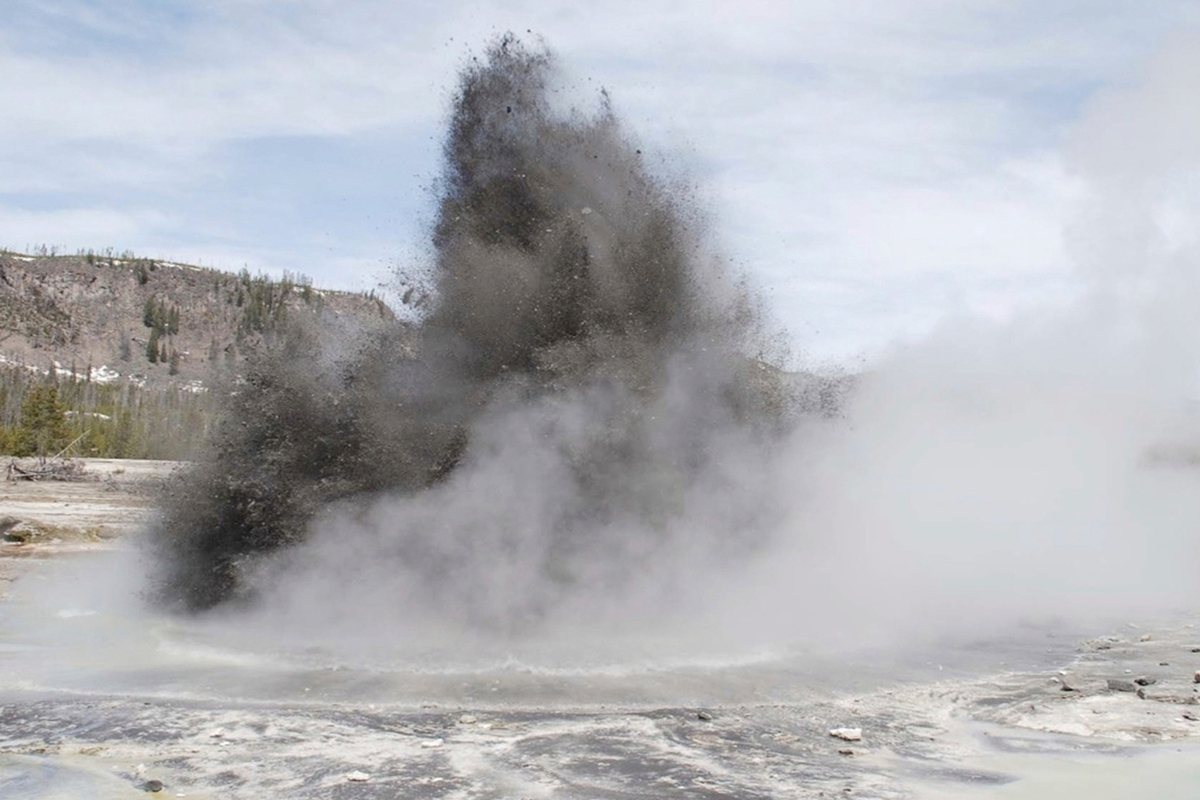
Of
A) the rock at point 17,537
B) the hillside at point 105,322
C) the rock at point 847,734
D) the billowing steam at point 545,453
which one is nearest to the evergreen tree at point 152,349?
the hillside at point 105,322

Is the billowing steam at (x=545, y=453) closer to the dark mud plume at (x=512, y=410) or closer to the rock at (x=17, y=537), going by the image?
the dark mud plume at (x=512, y=410)

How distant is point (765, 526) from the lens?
1764cm

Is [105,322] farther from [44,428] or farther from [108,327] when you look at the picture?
[44,428]

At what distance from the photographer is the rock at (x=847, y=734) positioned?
1016cm

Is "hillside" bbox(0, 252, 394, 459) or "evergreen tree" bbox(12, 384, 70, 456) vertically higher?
"hillside" bbox(0, 252, 394, 459)

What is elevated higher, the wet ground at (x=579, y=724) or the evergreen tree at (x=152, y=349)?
the evergreen tree at (x=152, y=349)

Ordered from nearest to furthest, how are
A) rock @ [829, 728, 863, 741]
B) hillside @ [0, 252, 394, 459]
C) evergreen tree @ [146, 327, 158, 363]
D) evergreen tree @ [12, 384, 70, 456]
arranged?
rock @ [829, 728, 863, 741], evergreen tree @ [12, 384, 70, 456], hillside @ [0, 252, 394, 459], evergreen tree @ [146, 327, 158, 363]

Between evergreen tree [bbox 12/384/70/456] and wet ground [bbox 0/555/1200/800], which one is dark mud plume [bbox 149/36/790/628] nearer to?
wet ground [bbox 0/555/1200/800]

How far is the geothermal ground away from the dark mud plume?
5.56 feet

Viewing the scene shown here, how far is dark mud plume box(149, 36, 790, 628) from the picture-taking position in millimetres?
15359

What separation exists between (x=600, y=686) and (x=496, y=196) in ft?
26.9

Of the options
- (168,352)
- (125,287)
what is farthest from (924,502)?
(125,287)

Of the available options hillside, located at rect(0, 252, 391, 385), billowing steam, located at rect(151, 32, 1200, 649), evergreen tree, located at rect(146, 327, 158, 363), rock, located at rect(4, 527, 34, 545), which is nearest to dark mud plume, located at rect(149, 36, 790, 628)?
billowing steam, located at rect(151, 32, 1200, 649)

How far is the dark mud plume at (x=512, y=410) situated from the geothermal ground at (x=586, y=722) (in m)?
1.69
